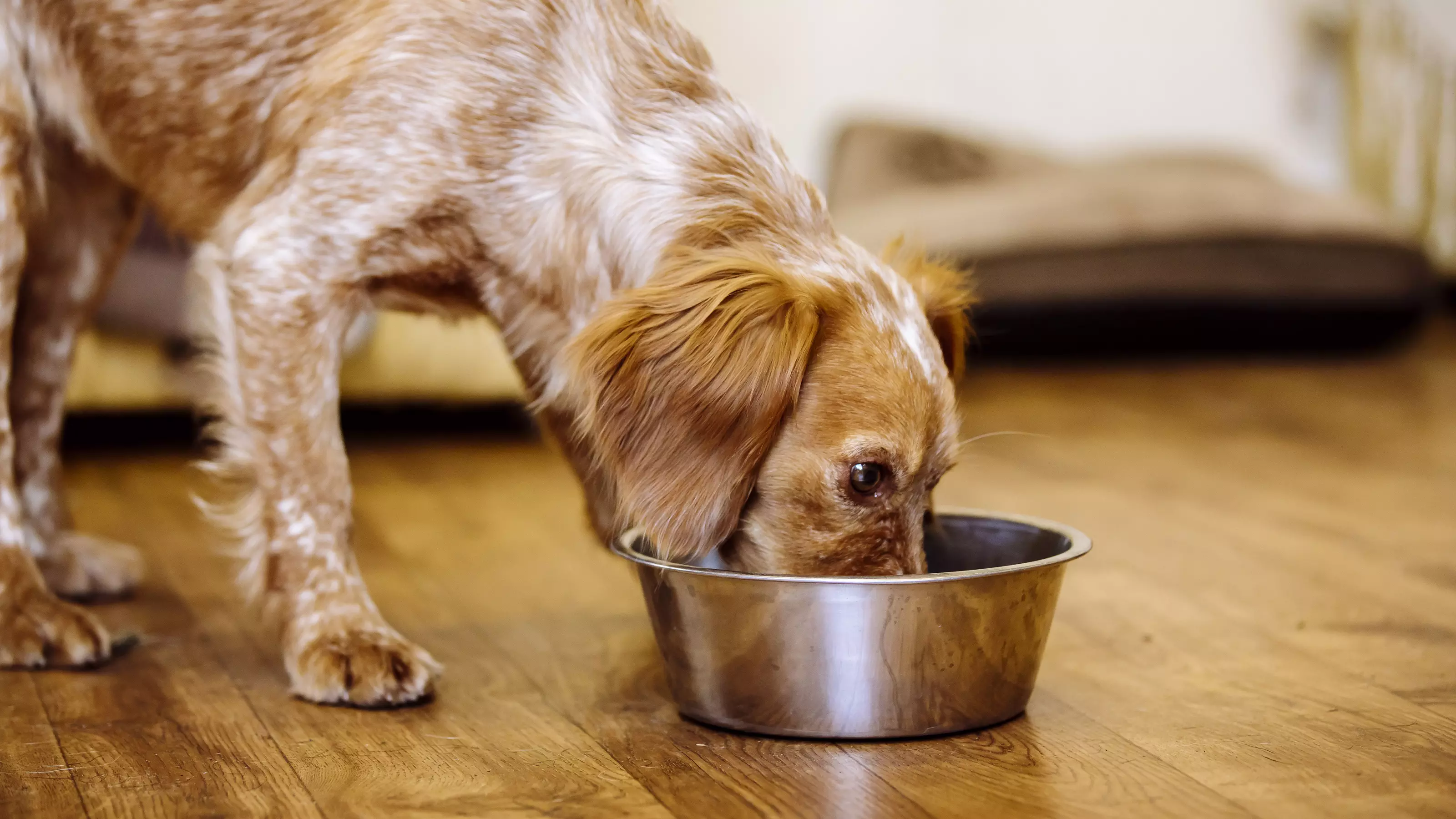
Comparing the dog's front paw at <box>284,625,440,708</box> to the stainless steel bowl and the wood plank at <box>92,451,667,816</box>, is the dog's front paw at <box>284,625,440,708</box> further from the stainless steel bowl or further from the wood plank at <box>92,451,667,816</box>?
the stainless steel bowl

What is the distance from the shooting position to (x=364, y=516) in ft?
10.8

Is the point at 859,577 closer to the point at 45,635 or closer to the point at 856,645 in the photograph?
the point at 856,645

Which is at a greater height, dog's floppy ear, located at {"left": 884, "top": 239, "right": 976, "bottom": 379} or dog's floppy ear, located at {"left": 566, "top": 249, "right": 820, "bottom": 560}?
dog's floppy ear, located at {"left": 884, "top": 239, "right": 976, "bottom": 379}

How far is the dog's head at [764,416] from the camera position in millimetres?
1797

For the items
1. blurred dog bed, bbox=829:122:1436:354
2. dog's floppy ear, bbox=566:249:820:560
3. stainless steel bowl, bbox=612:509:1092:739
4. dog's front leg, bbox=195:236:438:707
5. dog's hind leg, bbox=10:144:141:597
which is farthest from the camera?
blurred dog bed, bbox=829:122:1436:354

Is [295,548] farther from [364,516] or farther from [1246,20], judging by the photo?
[1246,20]

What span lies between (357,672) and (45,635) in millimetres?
514

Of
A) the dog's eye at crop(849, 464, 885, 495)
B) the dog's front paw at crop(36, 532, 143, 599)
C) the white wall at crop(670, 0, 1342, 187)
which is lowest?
the dog's front paw at crop(36, 532, 143, 599)

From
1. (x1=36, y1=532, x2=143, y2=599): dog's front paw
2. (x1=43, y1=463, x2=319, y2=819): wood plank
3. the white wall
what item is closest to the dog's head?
(x1=43, y1=463, x2=319, y2=819): wood plank

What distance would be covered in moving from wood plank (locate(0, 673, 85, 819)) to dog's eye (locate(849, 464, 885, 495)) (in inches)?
37.0

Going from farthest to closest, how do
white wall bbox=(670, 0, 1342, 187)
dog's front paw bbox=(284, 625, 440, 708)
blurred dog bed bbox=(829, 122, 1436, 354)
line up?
white wall bbox=(670, 0, 1342, 187) → blurred dog bed bbox=(829, 122, 1436, 354) → dog's front paw bbox=(284, 625, 440, 708)

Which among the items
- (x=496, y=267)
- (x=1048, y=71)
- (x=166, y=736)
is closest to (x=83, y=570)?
(x=166, y=736)

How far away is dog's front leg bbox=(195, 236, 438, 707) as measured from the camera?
207 centimetres

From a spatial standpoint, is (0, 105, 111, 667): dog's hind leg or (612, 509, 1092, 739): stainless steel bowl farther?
(0, 105, 111, 667): dog's hind leg
